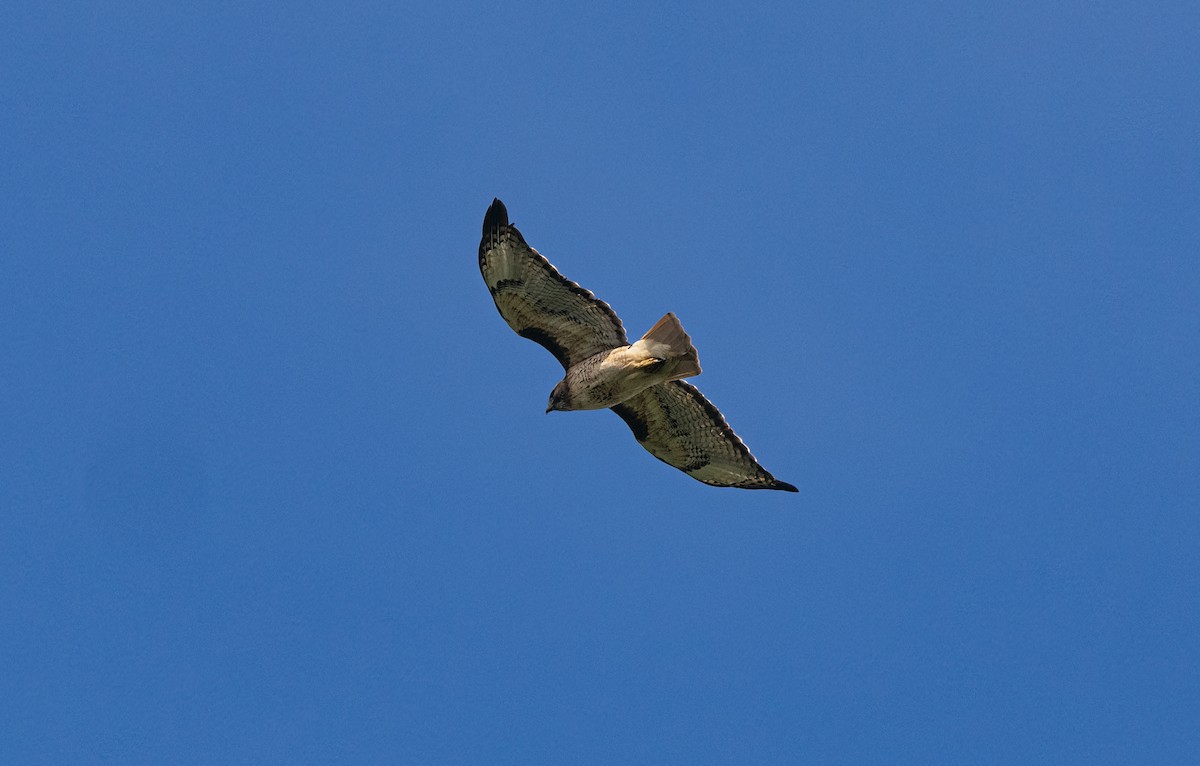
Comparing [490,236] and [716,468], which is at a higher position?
[490,236]

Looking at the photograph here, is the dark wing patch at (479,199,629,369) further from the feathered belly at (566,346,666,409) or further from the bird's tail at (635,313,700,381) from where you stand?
the bird's tail at (635,313,700,381)

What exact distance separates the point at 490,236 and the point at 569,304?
1133 millimetres

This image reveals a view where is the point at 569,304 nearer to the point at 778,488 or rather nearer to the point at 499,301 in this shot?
the point at 499,301

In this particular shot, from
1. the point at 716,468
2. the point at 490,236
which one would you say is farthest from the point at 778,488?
the point at 490,236

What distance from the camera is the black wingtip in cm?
1280

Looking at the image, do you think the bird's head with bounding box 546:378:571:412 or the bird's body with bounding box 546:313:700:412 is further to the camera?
the bird's head with bounding box 546:378:571:412

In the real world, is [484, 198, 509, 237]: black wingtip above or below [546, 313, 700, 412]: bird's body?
above

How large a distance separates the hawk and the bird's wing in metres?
0.01

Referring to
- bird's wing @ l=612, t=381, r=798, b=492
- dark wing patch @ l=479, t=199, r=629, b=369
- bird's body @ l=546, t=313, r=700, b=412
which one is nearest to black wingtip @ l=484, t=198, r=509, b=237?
dark wing patch @ l=479, t=199, r=629, b=369

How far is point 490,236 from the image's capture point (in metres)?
12.8

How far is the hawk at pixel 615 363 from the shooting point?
12.5 meters

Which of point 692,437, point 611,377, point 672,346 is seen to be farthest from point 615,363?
point 692,437

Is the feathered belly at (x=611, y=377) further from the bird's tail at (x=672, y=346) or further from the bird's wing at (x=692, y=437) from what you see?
the bird's wing at (x=692, y=437)

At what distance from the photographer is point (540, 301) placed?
13.0 metres
